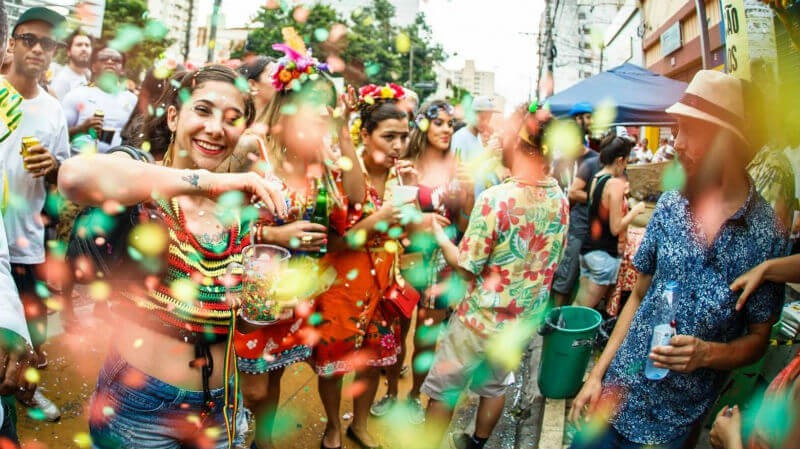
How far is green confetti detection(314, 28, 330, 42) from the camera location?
108 ft

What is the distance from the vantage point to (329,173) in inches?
122

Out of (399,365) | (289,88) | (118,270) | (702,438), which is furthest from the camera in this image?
(399,365)

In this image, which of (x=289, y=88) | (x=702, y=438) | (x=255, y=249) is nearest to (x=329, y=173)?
(x=289, y=88)

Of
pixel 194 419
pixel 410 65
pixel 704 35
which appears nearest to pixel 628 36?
pixel 704 35

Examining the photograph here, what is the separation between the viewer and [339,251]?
3256mm

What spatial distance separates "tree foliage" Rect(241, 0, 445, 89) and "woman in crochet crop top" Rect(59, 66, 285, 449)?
88.9 ft

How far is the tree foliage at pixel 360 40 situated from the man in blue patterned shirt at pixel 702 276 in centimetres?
2736

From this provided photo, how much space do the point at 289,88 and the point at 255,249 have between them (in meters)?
1.26

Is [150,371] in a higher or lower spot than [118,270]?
lower

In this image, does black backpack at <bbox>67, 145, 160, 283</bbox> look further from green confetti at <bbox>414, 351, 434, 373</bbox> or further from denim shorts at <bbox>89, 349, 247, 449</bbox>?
green confetti at <bbox>414, 351, 434, 373</bbox>

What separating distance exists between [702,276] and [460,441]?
83.1 inches

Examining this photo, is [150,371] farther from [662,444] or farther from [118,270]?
[662,444]

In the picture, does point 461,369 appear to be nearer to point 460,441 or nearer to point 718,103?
point 460,441

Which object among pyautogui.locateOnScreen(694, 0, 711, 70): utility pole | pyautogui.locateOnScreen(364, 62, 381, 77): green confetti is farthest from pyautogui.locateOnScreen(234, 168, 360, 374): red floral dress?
pyautogui.locateOnScreen(364, 62, 381, 77): green confetti
